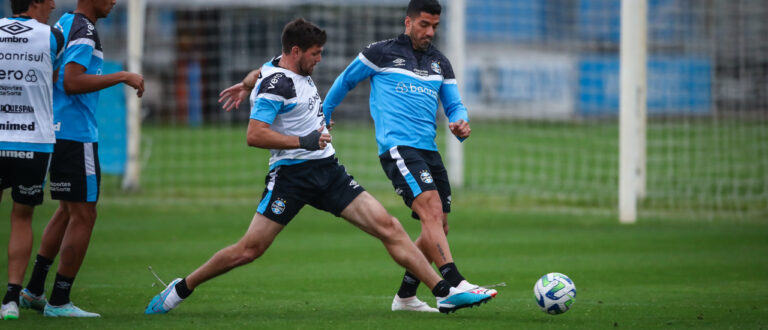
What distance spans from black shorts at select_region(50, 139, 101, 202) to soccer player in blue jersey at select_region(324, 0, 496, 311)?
1.75 meters

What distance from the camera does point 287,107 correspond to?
20.0 ft

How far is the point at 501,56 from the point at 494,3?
1.65 m

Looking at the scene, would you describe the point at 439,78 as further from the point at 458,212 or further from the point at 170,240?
the point at 458,212

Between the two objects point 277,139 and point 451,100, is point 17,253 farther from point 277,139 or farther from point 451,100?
point 451,100

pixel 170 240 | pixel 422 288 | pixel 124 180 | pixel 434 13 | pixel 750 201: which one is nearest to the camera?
pixel 434 13

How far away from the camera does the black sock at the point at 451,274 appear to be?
6145 millimetres

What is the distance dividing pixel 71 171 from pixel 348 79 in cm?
206

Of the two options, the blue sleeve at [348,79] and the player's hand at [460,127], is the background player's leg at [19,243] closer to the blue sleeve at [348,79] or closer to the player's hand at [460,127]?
the blue sleeve at [348,79]

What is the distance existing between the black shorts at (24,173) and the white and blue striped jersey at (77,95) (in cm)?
33

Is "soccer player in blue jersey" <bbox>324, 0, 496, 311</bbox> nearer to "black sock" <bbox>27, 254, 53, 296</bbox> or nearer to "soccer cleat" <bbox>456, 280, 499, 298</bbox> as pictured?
"soccer cleat" <bbox>456, 280, 499, 298</bbox>

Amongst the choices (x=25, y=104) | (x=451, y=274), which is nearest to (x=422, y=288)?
(x=451, y=274)

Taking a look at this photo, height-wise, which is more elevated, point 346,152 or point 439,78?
point 439,78

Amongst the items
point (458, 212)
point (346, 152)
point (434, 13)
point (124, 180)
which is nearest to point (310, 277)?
point (434, 13)

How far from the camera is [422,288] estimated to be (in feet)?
26.1
